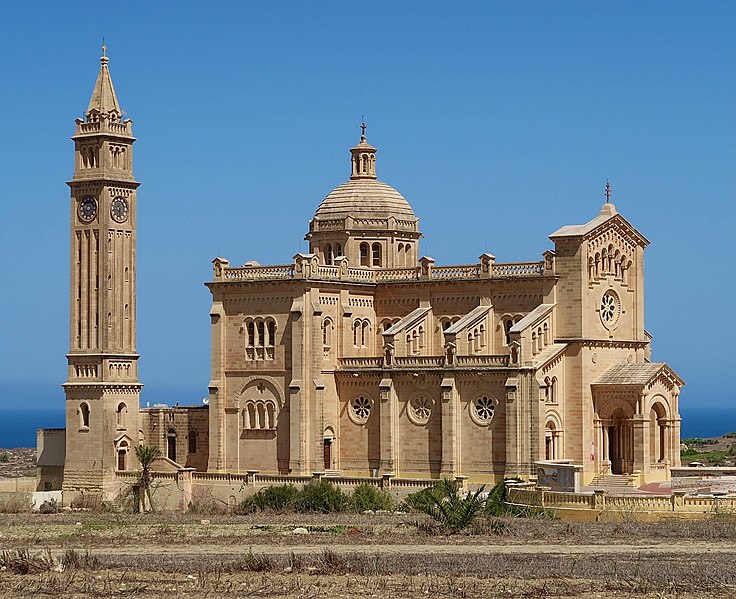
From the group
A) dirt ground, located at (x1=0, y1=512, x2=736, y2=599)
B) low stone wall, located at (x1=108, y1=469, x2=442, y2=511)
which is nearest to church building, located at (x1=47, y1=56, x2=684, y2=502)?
low stone wall, located at (x1=108, y1=469, x2=442, y2=511)

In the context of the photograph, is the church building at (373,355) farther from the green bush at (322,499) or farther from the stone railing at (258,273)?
the green bush at (322,499)

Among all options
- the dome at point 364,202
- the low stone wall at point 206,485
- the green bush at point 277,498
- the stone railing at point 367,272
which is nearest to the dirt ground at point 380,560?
the green bush at point 277,498

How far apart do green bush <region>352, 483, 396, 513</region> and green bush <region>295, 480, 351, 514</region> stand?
1.43 feet

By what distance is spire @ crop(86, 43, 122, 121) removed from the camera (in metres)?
82.6

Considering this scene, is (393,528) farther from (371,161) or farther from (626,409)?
(371,161)

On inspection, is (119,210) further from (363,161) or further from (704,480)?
(704,480)

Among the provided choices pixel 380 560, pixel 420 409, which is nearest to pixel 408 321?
pixel 420 409

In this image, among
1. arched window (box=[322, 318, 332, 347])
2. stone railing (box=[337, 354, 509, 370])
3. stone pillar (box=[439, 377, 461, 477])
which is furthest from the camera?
arched window (box=[322, 318, 332, 347])

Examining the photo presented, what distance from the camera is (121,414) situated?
81812 millimetres

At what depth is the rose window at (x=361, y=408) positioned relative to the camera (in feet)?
258

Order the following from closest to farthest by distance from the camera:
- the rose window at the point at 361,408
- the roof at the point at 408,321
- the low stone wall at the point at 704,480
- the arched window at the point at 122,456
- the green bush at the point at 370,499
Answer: the low stone wall at the point at 704,480 → the green bush at the point at 370,499 → the roof at the point at 408,321 → the rose window at the point at 361,408 → the arched window at the point at 122,456

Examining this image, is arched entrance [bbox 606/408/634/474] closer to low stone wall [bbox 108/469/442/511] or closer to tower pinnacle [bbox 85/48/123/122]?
low stone wall [bbox 108/469/442/511]

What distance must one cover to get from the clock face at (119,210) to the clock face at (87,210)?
0.79 metres

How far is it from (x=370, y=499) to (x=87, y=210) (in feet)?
67.0
